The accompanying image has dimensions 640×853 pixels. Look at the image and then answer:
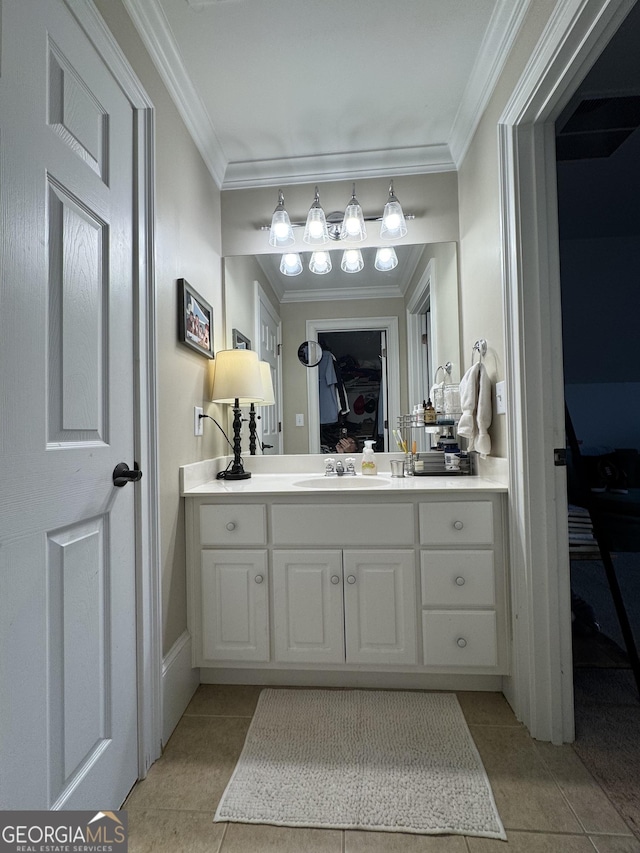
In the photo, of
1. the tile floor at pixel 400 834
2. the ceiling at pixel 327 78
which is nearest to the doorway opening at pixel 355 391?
the ceiling at pixel 327 78

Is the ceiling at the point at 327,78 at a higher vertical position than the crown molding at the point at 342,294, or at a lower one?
higher

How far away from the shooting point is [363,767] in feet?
4.34

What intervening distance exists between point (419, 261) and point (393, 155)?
1.75 feet

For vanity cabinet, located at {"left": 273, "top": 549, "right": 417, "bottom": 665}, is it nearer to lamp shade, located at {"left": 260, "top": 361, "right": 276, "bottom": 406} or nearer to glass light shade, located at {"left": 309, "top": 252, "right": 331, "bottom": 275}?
lamp shade, located at {"left": 260, "top": 361, "right": 276, "bottom": 406}

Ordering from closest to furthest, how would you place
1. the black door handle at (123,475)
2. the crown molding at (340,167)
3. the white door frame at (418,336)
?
the black door handle at (123,475) < the crown molding at (340,167) < the white door frame at (418,336)

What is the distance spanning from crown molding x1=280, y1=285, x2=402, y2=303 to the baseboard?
5.67 feet

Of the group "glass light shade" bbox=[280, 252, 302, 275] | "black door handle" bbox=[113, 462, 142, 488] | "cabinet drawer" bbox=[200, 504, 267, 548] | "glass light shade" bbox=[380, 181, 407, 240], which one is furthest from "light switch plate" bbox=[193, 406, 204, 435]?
"glass light shade" bbox=[380, 181, 407, 240]

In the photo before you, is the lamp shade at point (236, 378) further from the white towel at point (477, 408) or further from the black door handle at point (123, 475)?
the white towel at point (477, 408)

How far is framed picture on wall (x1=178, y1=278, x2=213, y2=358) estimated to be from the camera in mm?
1716

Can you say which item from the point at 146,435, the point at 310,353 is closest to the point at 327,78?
the point at 310,353

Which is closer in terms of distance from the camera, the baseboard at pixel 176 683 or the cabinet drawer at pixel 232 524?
the baseboard at pixel 176 683

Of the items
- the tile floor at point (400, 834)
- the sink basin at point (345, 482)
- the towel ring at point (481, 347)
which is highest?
the towel ring at point (481, 347)

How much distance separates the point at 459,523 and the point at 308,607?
664mm

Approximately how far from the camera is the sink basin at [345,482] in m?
1.97
